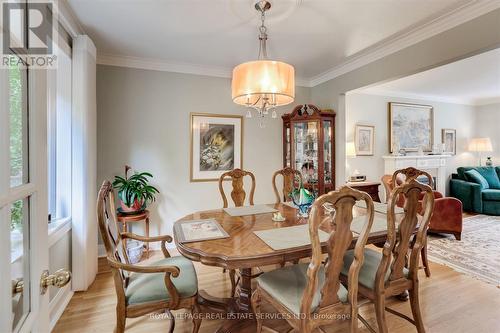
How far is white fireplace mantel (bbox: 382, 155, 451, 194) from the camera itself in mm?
4914

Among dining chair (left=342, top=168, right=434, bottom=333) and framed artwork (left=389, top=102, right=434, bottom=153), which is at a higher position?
A: framed artwork (left=389, top=102, right=434, bottom=153)

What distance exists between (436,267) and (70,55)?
4429 millimetres

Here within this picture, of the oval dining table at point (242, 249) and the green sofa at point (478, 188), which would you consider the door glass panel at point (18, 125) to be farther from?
the green sofa at point (478, 188)

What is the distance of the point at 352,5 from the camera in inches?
81.7

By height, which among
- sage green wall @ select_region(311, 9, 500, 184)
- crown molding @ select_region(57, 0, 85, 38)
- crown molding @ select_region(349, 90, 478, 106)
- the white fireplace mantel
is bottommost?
the white fireplace mantel

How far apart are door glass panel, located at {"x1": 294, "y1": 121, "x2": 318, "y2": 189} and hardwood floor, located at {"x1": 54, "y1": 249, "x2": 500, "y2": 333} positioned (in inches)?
70.6

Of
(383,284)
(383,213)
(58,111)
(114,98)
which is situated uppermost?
(114,98)

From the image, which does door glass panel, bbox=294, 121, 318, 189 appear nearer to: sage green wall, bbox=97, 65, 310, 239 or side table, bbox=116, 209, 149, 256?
sage green wall, bbox=97, 65, 310, 239

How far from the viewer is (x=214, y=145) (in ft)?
11.9

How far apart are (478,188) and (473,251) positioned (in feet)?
8.68

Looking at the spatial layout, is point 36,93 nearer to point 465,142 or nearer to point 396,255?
point 396,255

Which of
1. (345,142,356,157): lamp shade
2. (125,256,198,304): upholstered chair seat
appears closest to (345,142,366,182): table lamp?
(345,142,356,157): lamp shade

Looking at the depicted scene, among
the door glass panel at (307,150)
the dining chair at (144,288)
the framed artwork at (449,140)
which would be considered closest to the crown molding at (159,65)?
the door glass panel at (307,150)

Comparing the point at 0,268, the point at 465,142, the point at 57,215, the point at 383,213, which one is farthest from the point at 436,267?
the point at 465,142
